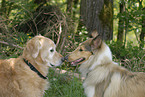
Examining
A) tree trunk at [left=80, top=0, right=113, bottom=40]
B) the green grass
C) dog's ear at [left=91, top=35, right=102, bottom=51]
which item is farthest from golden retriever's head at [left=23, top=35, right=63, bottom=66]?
tree trunk at [left=80, top=0, right=113, bottom=40]

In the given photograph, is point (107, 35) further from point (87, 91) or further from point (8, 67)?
point (8, 67)

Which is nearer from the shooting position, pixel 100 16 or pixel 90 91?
pixel 90 91

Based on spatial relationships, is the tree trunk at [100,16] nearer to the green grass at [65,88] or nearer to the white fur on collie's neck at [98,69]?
the green grass at [65,88]

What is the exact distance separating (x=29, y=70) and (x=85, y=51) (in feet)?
4.65

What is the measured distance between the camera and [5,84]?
3324 mm

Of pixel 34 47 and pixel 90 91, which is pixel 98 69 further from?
pixel 34 47

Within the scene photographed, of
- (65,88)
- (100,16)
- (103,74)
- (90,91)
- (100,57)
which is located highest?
(100,16)

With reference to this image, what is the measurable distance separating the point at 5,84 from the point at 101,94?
206 centimetres

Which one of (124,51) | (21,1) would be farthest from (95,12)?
(21,1)

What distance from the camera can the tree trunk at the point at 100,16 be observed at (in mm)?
6980

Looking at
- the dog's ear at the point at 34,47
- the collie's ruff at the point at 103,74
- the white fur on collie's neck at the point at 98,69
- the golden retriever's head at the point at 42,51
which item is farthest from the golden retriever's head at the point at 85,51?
the dog's ear at the point at 34,47

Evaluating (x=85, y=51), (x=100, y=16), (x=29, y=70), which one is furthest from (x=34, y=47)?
(x=100, y=16)

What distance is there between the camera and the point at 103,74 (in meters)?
3.46

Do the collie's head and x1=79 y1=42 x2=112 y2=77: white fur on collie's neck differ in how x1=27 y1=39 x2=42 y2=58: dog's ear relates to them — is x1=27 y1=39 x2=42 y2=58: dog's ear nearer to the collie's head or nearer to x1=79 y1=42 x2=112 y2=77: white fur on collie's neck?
the collie's head
